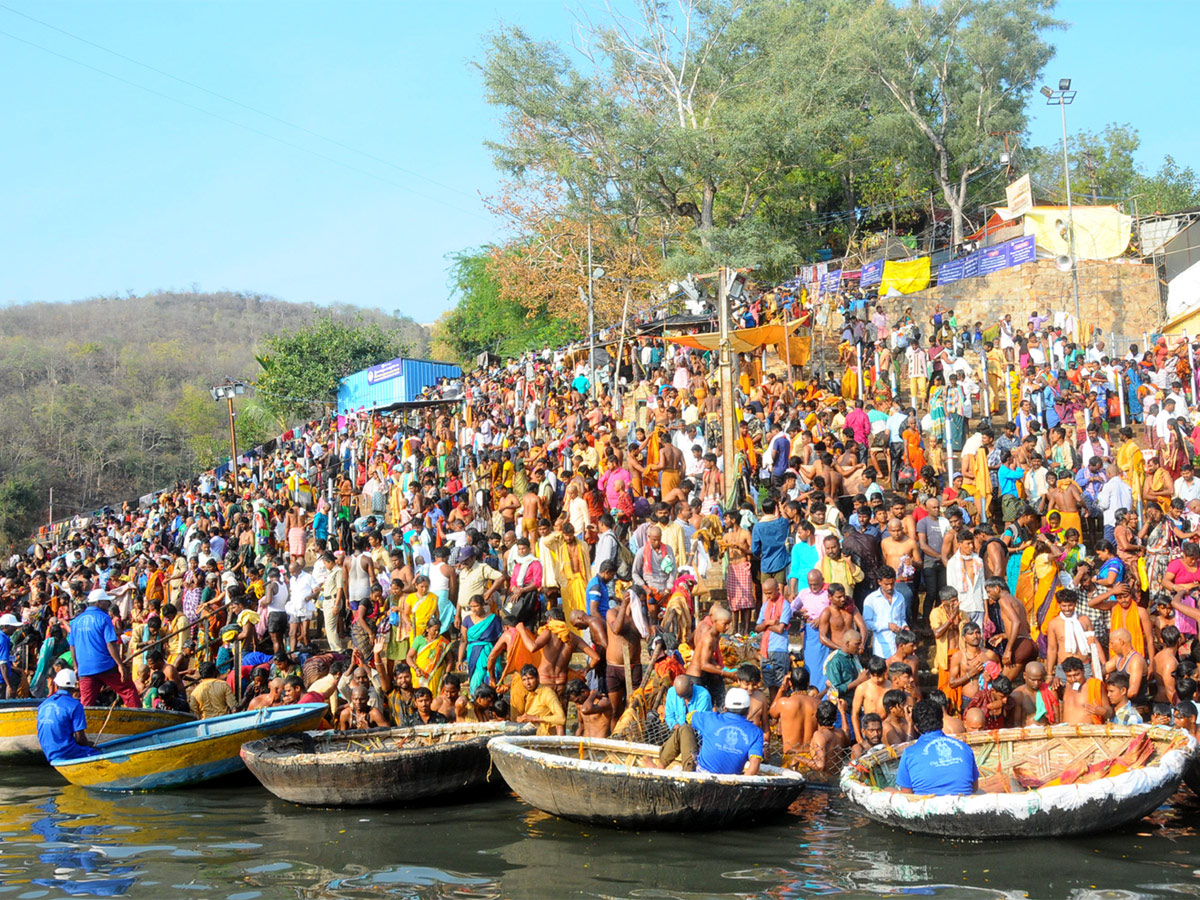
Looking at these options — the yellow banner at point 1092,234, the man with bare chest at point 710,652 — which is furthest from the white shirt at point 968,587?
the yellow banner at point 1092,234

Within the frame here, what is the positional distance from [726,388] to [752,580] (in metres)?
3.26

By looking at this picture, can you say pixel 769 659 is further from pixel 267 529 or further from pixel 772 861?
pixel 267 529

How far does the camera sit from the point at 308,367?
52594 millimetres

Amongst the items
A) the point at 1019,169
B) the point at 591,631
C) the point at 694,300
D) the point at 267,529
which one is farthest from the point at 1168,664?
the point at 1019,169

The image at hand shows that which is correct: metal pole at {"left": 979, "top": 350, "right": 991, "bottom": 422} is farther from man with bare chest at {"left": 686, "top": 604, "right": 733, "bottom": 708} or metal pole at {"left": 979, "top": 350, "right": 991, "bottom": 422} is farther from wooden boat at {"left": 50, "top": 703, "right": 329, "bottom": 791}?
wooden boat at {"left": 50, "top": 703, "right": 329, "bottom": 791}

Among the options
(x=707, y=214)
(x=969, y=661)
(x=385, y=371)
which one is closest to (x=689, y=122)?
(x=707, y=214)

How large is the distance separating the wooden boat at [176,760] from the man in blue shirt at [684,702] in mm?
4385

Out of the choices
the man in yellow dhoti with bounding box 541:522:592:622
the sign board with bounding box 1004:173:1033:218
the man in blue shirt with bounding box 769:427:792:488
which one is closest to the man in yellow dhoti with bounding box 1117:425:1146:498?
the man in blue shirt with bounding box 769:427:792:488

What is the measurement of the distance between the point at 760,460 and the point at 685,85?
25.4 m

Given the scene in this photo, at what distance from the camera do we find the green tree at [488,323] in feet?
161

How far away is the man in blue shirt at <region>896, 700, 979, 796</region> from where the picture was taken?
27.6 ft

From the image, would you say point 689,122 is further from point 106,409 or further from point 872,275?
point 106,409

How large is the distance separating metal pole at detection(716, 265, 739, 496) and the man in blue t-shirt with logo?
5.91 m

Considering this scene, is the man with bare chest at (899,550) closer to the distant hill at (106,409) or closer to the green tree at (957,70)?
the green tree at (957,70)
